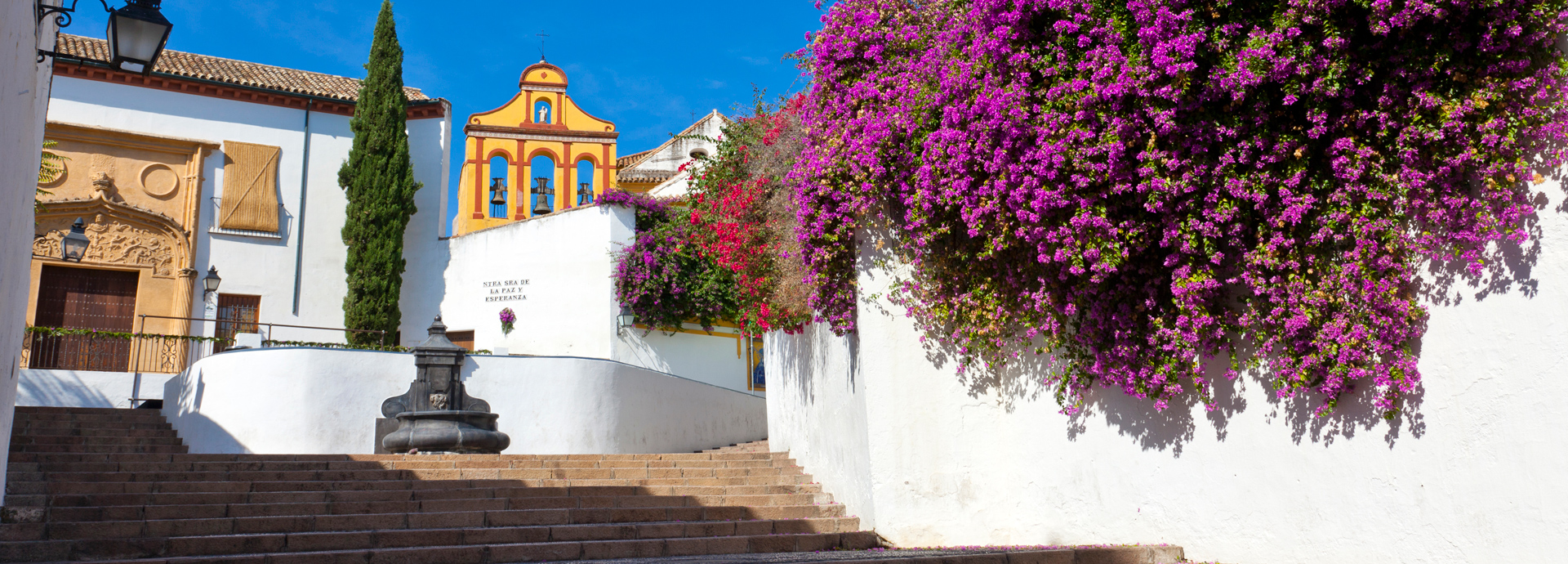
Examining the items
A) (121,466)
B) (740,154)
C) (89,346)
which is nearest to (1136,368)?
(740,154)

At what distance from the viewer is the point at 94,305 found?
1800 centimetres

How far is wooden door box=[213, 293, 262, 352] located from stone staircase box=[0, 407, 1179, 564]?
27.3 ft

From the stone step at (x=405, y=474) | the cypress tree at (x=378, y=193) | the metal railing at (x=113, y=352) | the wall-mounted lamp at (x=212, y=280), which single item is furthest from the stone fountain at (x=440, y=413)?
the wall-mounted lamp at (x=212, y=280)

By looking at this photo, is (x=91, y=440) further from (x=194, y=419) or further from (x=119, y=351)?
(x=119, y=351)

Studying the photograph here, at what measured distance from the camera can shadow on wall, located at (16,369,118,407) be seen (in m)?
14.8

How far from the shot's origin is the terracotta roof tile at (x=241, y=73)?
19.2m

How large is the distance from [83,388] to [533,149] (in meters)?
9.70

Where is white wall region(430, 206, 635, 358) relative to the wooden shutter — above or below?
below

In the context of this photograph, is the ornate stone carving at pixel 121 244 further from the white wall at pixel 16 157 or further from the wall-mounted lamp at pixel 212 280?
the white wall at pixel 16 157

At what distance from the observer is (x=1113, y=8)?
17.4 feet

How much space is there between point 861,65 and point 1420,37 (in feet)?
11.8

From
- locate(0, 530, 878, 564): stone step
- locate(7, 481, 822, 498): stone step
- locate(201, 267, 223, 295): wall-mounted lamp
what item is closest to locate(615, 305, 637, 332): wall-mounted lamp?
locate(201, 267, 223, 295): wall-mounted lamp

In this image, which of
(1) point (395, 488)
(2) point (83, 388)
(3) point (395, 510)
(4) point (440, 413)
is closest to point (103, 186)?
(2) point (83, 388)

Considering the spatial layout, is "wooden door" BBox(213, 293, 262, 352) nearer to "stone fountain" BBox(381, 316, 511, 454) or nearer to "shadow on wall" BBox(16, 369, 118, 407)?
"shadow on wall" BBox(16, 369, 118, 407)
